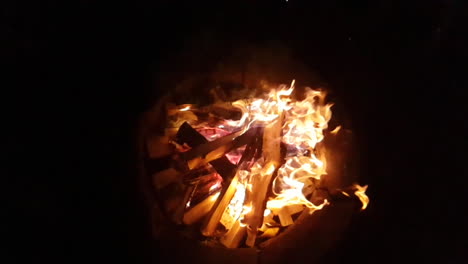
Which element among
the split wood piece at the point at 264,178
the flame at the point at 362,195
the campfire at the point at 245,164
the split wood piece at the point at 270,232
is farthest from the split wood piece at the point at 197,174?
the flame at the point at 362,195

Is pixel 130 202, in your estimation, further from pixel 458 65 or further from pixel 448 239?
pixel 458 65

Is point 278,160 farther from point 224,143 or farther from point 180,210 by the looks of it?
point 180,210

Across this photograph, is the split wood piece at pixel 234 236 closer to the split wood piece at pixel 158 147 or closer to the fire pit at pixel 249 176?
the fire pit at pixel 249 176

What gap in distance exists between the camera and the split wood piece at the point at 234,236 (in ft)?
5.93

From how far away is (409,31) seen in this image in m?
2.37

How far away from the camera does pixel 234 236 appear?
1820 millimetres

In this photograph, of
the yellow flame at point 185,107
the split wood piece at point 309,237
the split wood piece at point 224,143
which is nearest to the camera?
the split wood piece at point 309,237

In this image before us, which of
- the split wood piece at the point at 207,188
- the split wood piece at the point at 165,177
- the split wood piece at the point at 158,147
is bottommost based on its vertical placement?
the split wood piece at the point at 207,188

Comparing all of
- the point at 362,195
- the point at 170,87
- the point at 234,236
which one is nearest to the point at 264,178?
the point at 234,236

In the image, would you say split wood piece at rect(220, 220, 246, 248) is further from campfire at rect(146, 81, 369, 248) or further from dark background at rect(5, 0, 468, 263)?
dark background at rect(5, 0, 468, 263)

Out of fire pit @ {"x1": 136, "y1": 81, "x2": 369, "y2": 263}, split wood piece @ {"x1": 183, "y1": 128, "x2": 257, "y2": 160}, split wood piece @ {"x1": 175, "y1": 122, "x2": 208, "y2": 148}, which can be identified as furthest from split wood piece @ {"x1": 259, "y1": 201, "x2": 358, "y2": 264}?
split wood piece @ {"x1": 175, "y1": 122, "x2": 208, "y2": 148}

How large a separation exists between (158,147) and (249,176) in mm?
488

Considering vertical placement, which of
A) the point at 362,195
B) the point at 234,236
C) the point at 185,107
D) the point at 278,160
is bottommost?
the point at 234,236

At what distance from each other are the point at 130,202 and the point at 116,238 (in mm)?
198
